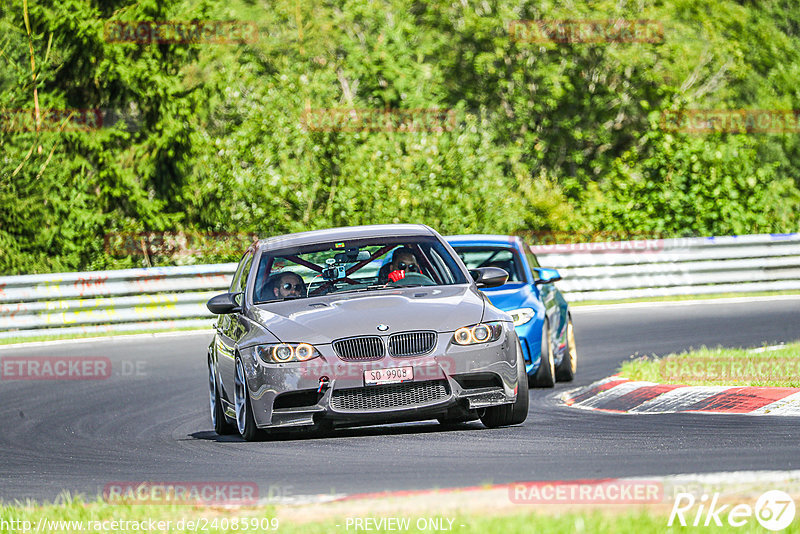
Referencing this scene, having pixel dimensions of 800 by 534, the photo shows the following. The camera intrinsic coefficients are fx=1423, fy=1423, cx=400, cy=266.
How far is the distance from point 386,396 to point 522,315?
4.20 m

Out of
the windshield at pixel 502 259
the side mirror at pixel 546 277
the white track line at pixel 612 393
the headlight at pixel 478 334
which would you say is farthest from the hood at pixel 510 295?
the headlight at pixel 478 334

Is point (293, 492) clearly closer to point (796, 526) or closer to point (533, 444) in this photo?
point (533, 444)

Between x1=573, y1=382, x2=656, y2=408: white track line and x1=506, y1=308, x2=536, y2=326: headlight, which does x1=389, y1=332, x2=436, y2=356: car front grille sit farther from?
x1=506, y1=308, x2=536, y2=326: headlight

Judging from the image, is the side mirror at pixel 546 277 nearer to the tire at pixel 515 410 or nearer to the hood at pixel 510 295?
the hood at pixel 510 295

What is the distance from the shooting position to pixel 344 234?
10734mm

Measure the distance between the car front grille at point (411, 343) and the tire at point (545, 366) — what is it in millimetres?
4147

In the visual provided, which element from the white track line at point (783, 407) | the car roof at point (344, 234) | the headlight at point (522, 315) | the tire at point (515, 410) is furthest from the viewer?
the headlight at point (522, 315)

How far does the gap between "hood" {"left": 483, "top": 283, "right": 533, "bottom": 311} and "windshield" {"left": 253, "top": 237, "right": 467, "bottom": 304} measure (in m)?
2.47

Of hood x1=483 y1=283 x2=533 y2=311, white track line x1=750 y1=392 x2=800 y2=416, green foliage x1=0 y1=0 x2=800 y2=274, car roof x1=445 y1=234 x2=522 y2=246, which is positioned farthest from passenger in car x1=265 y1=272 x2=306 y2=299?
green foliage x1=0 y1=0 x2=800 y2=274

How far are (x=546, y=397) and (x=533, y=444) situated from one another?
153 inches

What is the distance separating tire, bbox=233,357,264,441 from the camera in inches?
374

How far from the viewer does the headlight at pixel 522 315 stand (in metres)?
13.0

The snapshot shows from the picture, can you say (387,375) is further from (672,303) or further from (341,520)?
(672,303)

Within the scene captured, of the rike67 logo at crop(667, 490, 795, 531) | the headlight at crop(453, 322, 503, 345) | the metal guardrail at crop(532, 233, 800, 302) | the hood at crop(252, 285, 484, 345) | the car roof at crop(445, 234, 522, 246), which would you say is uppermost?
the hood at crop(252, 285, 484, 345)
